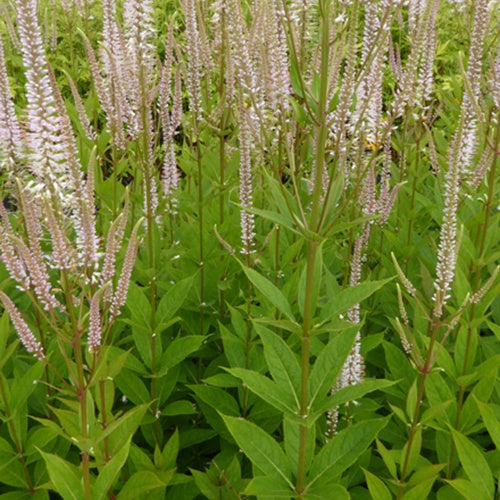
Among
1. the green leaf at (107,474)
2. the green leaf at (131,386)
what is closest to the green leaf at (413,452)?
the green leaf at (107,474)

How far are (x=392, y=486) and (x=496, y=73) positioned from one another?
2.17m

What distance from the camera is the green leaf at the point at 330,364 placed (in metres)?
2.33

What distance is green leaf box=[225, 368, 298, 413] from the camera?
2273 millimetres

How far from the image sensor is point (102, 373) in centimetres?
230

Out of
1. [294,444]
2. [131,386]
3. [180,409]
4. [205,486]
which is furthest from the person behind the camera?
[180,409]

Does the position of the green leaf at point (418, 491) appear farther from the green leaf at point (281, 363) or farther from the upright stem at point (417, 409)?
the green leaf at point (281, 363)

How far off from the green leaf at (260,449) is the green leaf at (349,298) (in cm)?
53

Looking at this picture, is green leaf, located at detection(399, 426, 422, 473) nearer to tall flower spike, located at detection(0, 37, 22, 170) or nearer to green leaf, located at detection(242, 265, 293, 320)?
green leaf, located at detection(242, 265, 293, 320)

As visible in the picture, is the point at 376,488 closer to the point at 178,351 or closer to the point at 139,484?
the point at 139,484

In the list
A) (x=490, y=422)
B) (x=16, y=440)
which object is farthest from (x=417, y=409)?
(x=16, y=440)

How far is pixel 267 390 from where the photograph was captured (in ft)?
7.62

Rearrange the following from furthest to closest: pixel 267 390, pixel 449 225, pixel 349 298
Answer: pixel 267 390 < pixel 349 298 < pixel 449 225

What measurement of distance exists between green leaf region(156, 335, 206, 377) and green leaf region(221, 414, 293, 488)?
2.77 ft

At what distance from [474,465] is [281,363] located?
90cm
